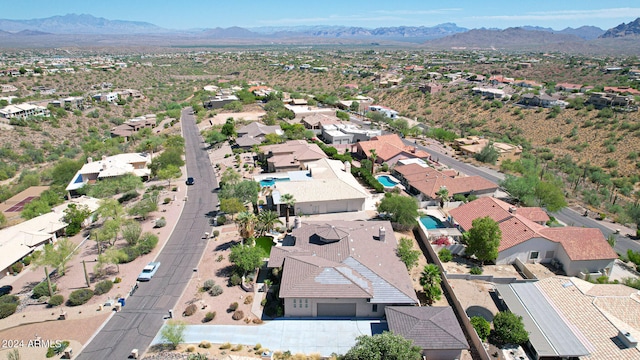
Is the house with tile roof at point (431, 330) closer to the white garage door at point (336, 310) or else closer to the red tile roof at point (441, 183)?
the white garage door at point (336, 310)

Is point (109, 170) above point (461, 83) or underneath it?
underneath

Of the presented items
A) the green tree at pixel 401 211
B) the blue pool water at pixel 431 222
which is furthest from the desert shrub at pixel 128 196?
the blue pool water at pixel 431 222

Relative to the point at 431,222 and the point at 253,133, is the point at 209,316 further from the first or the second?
the point at 253,133

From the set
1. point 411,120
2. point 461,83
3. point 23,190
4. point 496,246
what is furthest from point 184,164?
point 461,83

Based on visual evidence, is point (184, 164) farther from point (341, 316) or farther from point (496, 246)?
point (496, 246)

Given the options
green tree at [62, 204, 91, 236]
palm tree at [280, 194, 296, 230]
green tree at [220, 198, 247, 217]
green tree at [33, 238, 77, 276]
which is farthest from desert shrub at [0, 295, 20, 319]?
palm tree at [280, 194, 296, 230]

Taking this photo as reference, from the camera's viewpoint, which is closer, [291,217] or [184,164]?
[291,217]

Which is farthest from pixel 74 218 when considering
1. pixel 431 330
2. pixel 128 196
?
pixel 431 330
